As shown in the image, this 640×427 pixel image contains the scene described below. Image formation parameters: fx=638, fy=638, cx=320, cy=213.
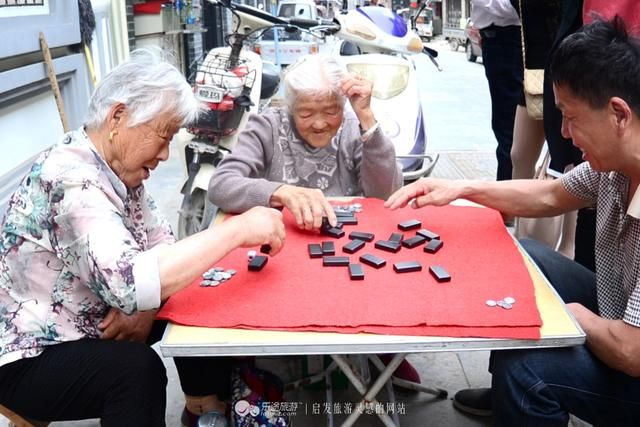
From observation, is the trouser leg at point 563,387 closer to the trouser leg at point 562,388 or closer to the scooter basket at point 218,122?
the trouser leg at point 562,388

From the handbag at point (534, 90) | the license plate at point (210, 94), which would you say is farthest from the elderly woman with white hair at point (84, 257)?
the handbag at point (534, 90)

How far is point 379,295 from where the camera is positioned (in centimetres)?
162

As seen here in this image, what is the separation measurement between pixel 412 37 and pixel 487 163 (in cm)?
246

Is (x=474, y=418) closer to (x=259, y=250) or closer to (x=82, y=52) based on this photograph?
(x=259, y=250)

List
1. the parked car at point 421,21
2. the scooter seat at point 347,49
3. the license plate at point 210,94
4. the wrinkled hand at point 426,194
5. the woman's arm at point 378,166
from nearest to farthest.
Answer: the wrinkled hand at point 426,194 → the woman's arm at point 378,166 → the license plate at point 210,94 → the scooter seat at point 347,49 → the parked car at point 421,21

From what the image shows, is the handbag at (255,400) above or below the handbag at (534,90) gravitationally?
below

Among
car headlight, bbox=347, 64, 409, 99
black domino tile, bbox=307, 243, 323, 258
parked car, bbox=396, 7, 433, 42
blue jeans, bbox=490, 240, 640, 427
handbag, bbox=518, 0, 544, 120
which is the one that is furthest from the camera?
parked car, bbox=396, 7, 433, 42

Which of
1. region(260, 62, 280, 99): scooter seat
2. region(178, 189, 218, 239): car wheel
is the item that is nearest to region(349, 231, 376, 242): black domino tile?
region(178, 189, 218, 239): car wheel

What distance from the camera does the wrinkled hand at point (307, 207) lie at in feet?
6.81

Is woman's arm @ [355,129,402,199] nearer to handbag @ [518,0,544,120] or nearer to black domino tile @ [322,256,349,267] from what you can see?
black domino tile @ [322,256,349,267]

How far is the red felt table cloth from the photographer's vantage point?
58.2 inches

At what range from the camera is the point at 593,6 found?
2564mm

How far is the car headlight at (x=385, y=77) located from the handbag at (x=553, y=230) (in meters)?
1.00

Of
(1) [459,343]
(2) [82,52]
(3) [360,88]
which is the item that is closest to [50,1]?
(2) [82,52]
